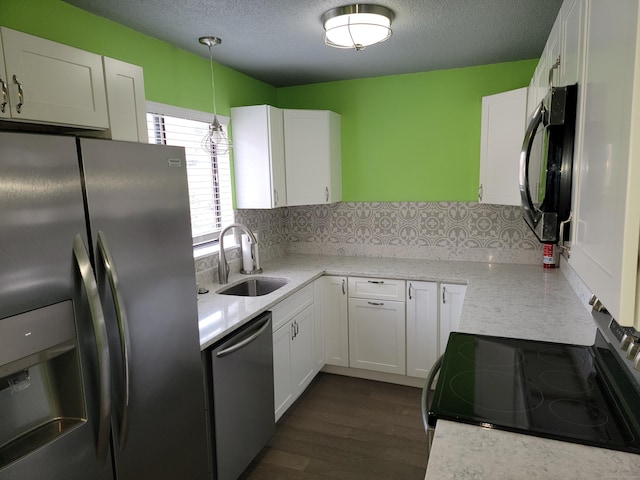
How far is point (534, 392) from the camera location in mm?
1305

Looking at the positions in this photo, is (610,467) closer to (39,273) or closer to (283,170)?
(39,273)

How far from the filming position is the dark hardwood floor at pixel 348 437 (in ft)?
7.56

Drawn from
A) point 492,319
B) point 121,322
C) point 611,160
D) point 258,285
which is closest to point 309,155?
point 258,285

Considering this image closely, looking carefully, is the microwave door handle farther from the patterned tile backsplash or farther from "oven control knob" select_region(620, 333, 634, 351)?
the patterned tile backsplash

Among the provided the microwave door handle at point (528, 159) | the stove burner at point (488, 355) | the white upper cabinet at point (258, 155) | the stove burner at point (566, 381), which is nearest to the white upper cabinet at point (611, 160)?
the microwave door handle at point (528, 159)

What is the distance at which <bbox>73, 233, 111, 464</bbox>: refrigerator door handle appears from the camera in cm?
123

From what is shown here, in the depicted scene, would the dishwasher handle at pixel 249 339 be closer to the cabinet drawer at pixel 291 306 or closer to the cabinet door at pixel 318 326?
the cabinet drawer at pixel 291 306

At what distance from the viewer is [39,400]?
1202mm

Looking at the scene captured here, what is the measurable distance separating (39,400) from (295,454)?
1615mm

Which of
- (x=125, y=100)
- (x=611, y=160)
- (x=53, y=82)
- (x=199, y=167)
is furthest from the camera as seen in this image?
(x=199, y=167)

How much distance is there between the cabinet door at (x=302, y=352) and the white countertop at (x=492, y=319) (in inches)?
10.4

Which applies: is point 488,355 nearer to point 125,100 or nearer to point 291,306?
point 291,306

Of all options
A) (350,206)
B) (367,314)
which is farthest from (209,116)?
(367,314)

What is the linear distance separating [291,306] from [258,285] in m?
0.44
